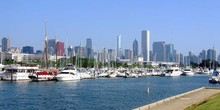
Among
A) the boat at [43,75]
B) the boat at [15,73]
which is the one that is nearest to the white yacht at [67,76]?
the boat at [43,75]

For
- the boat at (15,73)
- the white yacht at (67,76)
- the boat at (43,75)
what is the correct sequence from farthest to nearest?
the white yacht at (67,76), the boat at (43,75), the boat at (15,73)

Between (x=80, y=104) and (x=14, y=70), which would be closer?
(x=80, y=104)

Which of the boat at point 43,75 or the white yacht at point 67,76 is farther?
the white yacht at point 67,76

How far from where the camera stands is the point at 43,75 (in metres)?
134

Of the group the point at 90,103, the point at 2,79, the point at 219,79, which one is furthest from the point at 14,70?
the point at 90,103

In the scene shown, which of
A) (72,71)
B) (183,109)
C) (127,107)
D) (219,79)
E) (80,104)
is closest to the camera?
(183,109)

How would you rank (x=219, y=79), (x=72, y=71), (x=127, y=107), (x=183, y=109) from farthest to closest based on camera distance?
(x=72, y=71), (x=219, y=79), (x=127, y=107), (x=183, y=109)

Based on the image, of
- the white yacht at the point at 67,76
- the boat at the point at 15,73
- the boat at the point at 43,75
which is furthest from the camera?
the white yacht at the point at 67,76

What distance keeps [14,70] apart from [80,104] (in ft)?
245

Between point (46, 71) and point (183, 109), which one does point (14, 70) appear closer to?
point (46, 71)

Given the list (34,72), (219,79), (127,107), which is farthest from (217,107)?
(34,72)

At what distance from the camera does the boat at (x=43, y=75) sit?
432 ft

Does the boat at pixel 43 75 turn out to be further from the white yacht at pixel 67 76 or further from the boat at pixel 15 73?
the white yacht at pixel 67 76

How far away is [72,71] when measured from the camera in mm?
144375
